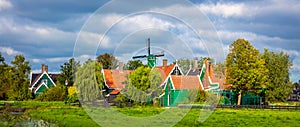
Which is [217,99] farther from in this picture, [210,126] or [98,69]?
[210,126]

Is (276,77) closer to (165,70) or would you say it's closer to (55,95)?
(165,70)

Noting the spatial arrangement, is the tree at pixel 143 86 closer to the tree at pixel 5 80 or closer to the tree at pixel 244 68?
the tree at pixel 244 68

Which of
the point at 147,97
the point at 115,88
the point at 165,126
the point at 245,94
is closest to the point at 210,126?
the point at 165,126

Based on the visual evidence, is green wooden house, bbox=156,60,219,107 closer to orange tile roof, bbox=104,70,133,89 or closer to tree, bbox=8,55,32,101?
orange tile roof, bbox=104,70,133,89

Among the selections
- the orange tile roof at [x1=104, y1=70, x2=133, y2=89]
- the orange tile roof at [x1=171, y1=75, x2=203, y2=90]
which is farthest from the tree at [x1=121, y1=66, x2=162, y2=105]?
the orange tile roof at [x1=104, y1=70, x2=133, y2=89]

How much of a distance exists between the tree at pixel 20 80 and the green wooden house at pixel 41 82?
6.88ft

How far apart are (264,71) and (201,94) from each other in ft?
23.0

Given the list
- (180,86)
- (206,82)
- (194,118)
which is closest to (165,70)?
(180,86)

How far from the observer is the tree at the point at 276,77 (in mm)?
55828

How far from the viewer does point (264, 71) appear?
43.3m

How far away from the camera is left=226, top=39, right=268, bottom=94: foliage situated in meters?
42.2

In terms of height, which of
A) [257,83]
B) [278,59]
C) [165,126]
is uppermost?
[278,59]

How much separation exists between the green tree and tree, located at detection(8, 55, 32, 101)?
443 inches

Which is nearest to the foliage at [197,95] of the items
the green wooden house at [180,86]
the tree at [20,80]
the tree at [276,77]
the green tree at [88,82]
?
the green wooden house at [180,86]
